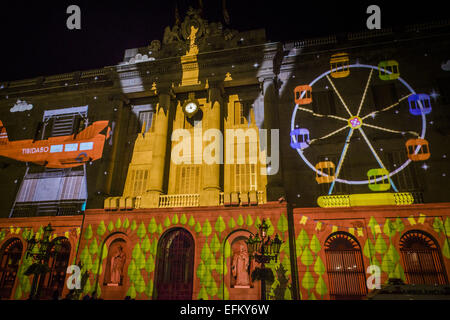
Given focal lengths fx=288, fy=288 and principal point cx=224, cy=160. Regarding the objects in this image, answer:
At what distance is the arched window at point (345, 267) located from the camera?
52.7 feet

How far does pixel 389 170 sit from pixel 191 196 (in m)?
12.9

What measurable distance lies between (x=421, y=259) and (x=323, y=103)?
11468mm

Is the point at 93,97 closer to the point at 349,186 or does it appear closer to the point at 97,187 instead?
the point at 97,187

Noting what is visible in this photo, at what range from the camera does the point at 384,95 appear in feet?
66.0

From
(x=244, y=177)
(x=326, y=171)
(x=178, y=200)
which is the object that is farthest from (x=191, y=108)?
(x=326, y=171)

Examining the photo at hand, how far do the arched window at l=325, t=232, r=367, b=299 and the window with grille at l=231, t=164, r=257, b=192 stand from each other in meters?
6.06

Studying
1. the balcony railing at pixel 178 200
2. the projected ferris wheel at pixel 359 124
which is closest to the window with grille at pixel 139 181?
the balcony railing at pixel 178 200

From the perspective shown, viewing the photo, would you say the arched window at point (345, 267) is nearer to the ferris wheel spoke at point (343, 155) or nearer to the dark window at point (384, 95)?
the ferris wheel spoke at point (343, 155)

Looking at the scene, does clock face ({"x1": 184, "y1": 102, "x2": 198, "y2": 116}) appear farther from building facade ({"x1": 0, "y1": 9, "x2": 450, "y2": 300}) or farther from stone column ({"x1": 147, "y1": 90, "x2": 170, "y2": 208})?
stone column ({"x1": 147, "y1": 90, "x2": 170, "y2": 208})

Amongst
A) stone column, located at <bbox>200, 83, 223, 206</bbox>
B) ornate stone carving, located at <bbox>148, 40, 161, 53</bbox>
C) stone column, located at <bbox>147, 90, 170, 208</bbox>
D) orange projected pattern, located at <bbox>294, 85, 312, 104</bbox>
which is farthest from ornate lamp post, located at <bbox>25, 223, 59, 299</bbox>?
orange projected pattern, located at <bbox>294, 85, 312, 104</bbox>

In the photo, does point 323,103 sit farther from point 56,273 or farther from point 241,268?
point 56,273

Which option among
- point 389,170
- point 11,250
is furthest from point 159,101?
point 389,170

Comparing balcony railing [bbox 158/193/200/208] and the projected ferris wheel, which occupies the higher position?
the projected ferris wheel

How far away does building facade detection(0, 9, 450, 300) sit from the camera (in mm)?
16859
